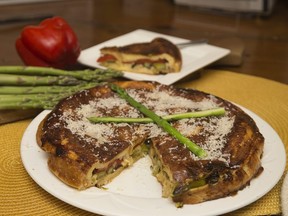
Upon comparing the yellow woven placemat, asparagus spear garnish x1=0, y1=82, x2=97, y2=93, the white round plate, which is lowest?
the yellow woven placemat

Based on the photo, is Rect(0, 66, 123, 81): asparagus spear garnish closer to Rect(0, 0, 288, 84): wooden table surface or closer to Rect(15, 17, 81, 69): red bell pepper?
Rect(15, 17, 81, 69): red bell pepper

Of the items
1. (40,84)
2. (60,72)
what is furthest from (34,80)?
(60,72)

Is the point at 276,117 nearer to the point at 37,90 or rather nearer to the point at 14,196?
the point at 37,90

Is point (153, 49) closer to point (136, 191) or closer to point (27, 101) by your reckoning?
point (27, 101)

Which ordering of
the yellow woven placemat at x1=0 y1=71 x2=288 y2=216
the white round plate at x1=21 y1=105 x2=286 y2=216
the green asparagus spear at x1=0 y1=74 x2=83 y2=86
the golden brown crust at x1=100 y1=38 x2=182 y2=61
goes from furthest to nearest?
1. the golden brown crust at x1=100 y1=38 x2=182 y2=61
2. the green asparagus spear at x1=0 y1=74 x2=83 y2=86
3. the yellow woven placemat at x1=0 y1=71 x2=288 y2=216
4. the white round plate at x1=21 y1=105 x2=286 y2=216

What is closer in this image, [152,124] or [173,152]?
[173,152]

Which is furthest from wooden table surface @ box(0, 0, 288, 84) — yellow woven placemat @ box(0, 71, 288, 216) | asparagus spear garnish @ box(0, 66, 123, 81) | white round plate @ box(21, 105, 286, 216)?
white round plate @ box(21, 105, 286, 216)

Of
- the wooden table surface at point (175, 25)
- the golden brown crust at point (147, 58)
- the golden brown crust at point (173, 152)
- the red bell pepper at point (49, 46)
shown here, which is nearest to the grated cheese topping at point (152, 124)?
the golden brown crust at point (173, 152)
